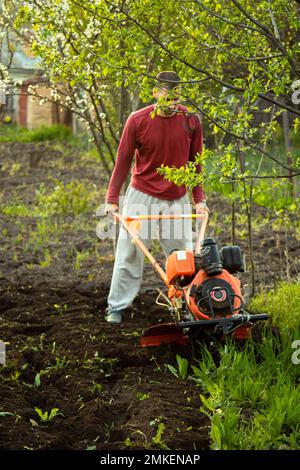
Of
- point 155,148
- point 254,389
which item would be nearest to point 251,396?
point 254,389

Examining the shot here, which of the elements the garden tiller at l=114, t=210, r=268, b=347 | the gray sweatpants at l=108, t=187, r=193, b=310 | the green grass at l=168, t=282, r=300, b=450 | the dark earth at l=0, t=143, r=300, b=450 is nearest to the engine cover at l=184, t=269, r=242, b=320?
the garden tiller at l=114, t=210, r=268, b=347

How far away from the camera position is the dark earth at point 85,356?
390 centimetres

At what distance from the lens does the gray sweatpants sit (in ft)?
19.5

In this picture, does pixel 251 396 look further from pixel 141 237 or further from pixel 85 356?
pixel 141 237

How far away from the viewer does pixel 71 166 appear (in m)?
15.4

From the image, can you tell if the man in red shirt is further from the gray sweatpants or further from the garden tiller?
the garden tiller

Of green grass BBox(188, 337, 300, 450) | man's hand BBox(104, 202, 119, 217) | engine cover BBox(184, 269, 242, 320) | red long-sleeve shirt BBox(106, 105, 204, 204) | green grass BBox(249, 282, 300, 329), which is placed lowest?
green grass BBox(188, 337, 300, 450)

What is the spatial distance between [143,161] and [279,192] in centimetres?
523

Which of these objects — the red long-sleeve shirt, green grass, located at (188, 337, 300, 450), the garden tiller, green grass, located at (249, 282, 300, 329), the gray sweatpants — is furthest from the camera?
the gray sweatpants

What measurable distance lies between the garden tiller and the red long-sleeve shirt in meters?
0.78

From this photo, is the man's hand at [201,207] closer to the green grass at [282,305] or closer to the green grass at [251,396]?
the green grass at [282,305]

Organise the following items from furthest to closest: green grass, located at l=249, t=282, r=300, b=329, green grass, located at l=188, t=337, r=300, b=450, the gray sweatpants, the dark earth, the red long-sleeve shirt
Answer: the gray sweatpants → the red long-sleeve shirt → green grass, located at l=249, t=282, r=300, b=329 → the dark earth → green grass, located at l=188, t=337, r=300, b=450

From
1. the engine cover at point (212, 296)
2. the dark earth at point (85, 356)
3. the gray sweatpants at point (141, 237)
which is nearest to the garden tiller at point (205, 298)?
the engine cover at point (212, 296)
